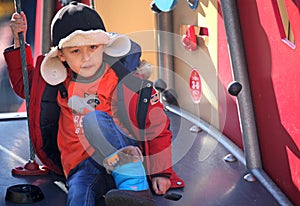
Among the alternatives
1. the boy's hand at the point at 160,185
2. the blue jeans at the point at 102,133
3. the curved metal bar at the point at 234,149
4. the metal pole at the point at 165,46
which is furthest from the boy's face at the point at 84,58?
the metal pole at the point at 165,46

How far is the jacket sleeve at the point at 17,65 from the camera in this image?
1586 mm

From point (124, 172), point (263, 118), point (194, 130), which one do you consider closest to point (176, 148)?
point (194, 130)

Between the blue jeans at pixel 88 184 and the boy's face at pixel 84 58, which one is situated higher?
the boy's face at pixel 84 58

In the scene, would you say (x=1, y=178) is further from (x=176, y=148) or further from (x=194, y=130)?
(x=194, y=130)

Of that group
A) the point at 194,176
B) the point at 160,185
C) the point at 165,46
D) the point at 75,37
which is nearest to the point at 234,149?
the point at 194,176

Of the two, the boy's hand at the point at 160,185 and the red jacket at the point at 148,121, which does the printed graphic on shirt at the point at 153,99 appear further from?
the boy's hand at the point at 160,185

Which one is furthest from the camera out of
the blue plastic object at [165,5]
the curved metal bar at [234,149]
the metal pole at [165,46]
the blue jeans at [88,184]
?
the metal pole at [165,46]

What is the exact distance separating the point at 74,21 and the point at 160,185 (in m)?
0.47

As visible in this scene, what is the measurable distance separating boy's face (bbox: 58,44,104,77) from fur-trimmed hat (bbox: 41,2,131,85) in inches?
1.0

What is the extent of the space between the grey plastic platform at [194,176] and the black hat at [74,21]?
42 centimetres

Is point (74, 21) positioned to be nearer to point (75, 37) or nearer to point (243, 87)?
point (75, 37)

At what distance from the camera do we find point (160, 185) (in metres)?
1.43

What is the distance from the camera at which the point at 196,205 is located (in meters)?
1.36

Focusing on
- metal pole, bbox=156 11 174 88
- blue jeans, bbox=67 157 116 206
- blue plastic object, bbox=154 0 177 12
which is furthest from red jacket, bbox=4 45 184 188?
metal pole, bbox=156 11 174 88
